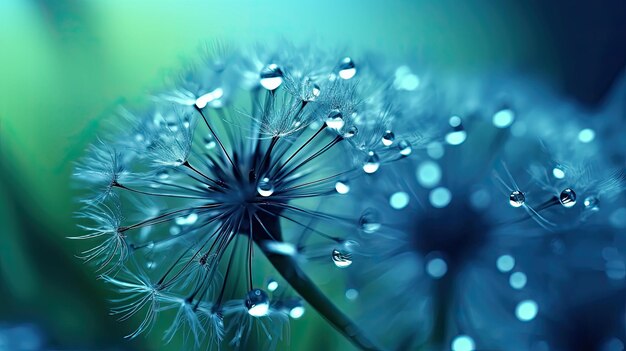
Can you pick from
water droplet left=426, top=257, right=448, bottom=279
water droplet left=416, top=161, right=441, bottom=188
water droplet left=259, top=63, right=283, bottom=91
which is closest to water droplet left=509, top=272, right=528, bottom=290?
water droplet left=426, top=257, right=448, bottom=279

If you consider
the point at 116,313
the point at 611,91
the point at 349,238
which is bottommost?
the point at 116,313

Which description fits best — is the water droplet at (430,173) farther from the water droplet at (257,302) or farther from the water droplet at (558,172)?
the water droplet at (257,302)

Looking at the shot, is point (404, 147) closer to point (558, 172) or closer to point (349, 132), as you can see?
point (349, 132)

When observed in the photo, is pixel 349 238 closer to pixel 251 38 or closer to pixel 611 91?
pixel 251 38

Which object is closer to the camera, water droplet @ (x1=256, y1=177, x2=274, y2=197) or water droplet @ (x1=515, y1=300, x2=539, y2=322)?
water droplet @ (x1=256, y1=177, x2=274, y2=197)

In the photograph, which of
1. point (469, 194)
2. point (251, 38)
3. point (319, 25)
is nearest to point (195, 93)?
point (251, 38)

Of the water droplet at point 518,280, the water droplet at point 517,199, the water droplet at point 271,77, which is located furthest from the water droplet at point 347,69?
the water droplet at point 518,280

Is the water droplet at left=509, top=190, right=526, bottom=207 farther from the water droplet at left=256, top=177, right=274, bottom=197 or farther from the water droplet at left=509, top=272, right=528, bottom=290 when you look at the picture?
the water droplet at left=256, top=177, right=274, bottom=197
